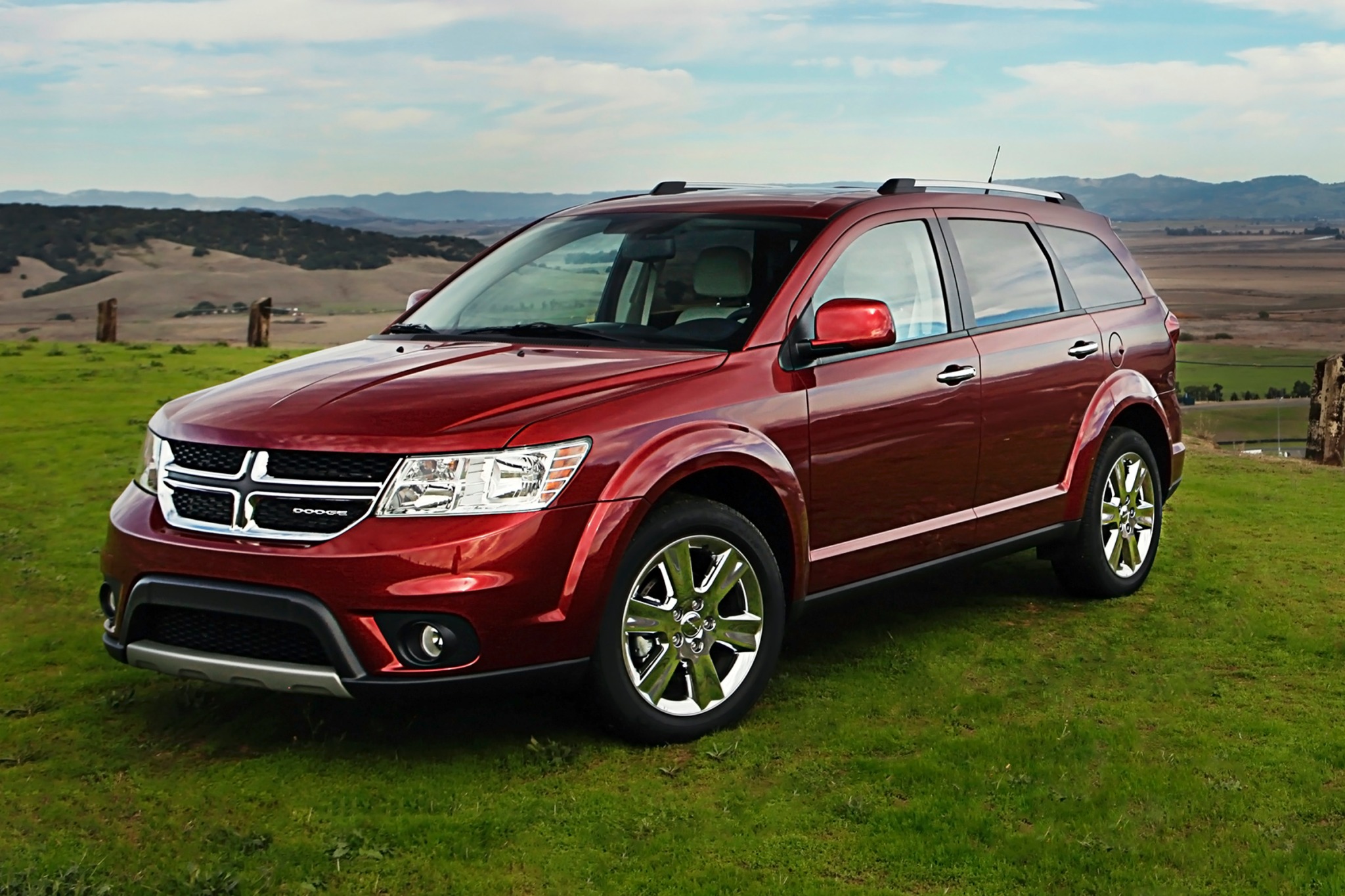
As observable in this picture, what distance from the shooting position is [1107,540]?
752 centimetres

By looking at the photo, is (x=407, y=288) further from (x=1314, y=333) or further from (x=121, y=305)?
(x=1314, y=333)

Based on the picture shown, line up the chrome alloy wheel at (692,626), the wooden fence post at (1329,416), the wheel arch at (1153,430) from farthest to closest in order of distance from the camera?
the wooden fence post at (1329,416)
the wheel arch at (1153,430)
the chrome alloy wheel at (692,626)

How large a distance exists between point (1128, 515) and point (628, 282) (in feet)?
9.56

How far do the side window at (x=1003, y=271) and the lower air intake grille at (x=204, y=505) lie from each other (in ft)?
Answer: 10.8

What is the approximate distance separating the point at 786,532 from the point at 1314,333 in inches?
6067

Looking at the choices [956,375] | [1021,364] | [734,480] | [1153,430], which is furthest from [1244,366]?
[734,480]

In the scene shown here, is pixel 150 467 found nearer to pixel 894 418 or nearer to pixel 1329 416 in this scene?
pixel 894 418

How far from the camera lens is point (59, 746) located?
5.32m

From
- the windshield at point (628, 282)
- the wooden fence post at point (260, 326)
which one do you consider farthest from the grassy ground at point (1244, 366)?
the windshield at point (628, 282)

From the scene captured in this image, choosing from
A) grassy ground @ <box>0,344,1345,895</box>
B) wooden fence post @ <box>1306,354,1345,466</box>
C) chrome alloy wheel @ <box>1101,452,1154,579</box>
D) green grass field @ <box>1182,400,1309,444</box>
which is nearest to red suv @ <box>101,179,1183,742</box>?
chrome alloy wheel @ <box>1101,452,1154,579</box>

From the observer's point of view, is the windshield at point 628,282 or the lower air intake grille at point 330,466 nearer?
the lower air intake grille at point 330,466

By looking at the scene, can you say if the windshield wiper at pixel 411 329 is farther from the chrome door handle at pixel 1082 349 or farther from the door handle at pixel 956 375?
the chrome door handle at pixel 1082 349

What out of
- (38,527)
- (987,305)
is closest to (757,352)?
(987,305)

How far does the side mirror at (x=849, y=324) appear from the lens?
555 cm
